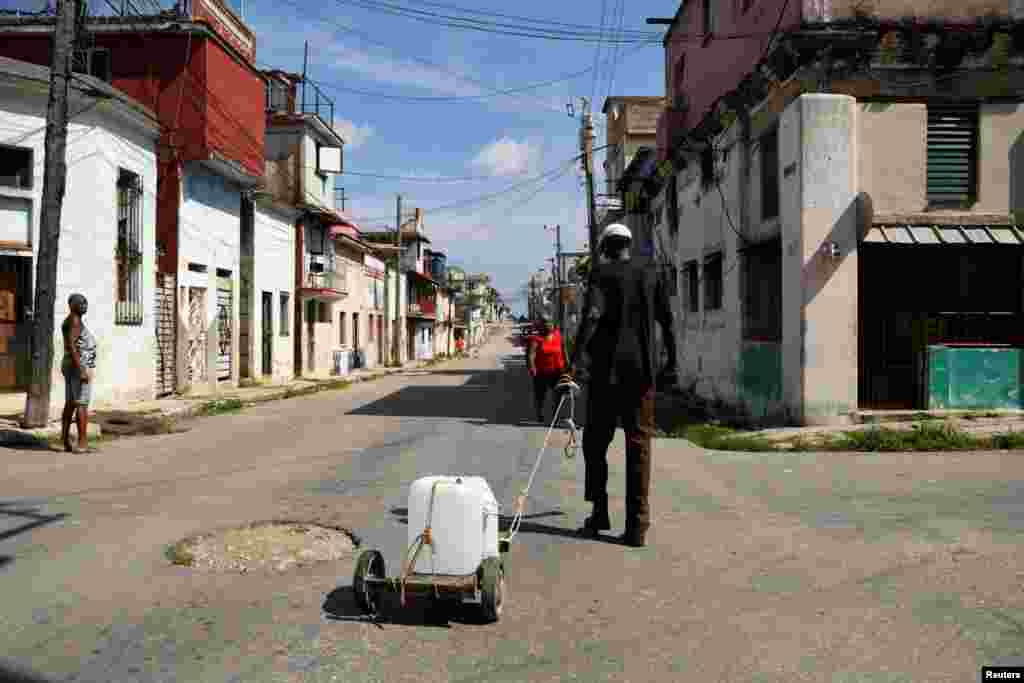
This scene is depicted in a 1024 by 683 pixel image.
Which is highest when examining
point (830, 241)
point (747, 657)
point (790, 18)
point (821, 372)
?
point (790, 18)

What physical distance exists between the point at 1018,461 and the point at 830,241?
12.0ft

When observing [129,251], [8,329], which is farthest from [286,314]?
[8,329]

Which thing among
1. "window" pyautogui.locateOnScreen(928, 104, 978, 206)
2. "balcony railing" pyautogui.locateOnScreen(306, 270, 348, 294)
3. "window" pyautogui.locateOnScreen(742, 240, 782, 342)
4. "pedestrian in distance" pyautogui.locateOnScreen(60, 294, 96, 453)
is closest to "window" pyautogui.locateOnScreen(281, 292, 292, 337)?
"balcony railing" pyautogui.locateOnScreen(306, 270, 348, 294)

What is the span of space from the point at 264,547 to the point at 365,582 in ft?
5.72

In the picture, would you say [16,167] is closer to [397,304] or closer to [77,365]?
[77,365]

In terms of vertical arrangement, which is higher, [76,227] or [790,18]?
[790,18]

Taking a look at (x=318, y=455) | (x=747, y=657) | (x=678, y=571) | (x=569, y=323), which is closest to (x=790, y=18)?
(x=318, y=455)

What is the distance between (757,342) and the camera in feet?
46.0

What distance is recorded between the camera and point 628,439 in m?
5.76

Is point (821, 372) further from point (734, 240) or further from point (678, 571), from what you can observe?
point (678, 571)

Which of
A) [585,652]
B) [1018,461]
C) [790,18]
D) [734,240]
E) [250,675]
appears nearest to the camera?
[250,675]

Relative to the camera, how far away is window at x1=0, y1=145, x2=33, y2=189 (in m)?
14.2

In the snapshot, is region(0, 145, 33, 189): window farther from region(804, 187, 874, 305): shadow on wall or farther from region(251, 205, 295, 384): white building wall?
region(804, 187, 874, 305): shadow on wall

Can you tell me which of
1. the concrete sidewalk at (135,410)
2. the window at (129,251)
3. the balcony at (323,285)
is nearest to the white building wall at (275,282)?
the balcony at (323,285)
